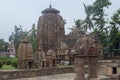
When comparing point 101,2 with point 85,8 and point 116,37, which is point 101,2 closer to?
point 85,8

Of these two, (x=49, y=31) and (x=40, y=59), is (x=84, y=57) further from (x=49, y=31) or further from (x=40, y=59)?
(x=49, y=31)

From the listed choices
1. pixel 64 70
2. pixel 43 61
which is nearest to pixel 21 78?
pixel 64 70

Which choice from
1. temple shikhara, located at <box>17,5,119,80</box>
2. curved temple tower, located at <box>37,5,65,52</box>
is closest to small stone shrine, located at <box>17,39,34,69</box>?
temple shikhara, located at <box>17,5,119,80</box>

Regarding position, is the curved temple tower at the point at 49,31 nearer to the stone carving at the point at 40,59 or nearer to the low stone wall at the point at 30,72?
the stone carving at the point at 40,59

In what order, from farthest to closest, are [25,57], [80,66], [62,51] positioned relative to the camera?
[62,51]
[25,57]
[80,66]

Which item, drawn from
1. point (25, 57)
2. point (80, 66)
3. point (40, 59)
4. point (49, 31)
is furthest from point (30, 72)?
point (49, 31)

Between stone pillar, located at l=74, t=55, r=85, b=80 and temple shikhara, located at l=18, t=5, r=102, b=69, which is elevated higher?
temple shikhara, located at l=18, t=5, r=102, b=69

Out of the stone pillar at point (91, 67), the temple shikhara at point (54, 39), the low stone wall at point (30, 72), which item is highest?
the temple shikhara at point (54, 39)

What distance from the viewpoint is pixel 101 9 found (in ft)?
115

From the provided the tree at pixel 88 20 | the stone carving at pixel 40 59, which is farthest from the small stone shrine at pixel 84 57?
the tree at pixel 88 20

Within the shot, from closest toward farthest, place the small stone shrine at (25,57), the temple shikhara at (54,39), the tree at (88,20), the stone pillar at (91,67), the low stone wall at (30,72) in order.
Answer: the stone pillar at (91,67) < the low stone wall at (30,72) < the small stone shrine at (25,57) < the temple shikhara at (54,39) < the tree at (88,20)

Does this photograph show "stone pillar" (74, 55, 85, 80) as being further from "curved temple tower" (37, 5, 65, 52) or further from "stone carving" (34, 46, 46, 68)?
"curved temple tower" (37, 5, 65, 52)

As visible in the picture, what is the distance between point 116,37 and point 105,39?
1.62 metres

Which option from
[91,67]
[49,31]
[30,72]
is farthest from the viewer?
[49,31]
